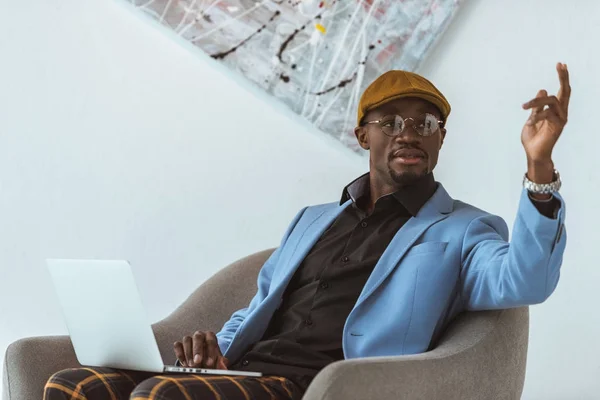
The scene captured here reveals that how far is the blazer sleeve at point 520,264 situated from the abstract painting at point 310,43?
1.24m

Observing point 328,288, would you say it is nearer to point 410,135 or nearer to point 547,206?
point 410,135

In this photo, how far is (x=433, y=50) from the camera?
10.3 feet

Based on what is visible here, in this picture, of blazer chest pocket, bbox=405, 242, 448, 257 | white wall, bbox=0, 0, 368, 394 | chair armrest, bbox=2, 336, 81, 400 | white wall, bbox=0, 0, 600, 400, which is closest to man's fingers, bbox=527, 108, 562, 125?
blazer chest pocket, bbox=405, 242, 448, 257

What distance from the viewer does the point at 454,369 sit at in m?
1.86

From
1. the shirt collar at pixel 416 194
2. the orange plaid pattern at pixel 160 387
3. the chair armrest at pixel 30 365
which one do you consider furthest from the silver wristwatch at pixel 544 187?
the chair armrest at pixel 30 365

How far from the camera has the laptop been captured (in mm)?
1908

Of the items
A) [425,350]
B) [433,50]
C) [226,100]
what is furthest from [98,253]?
[425,350]

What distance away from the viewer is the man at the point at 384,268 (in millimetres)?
1791

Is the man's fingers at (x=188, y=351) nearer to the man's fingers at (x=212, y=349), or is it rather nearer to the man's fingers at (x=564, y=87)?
the man's fingers at (x=212, y=349)

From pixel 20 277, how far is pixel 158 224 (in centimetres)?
59

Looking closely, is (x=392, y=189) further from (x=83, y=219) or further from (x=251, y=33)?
(x=83, y=219)

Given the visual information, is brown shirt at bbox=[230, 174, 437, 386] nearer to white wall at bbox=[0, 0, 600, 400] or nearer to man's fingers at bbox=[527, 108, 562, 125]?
man's fingers at bbox=[527, 108, 562, 125]

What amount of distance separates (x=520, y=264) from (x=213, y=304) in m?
1.16

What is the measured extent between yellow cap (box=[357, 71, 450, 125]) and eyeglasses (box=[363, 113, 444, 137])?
0.15 feet
